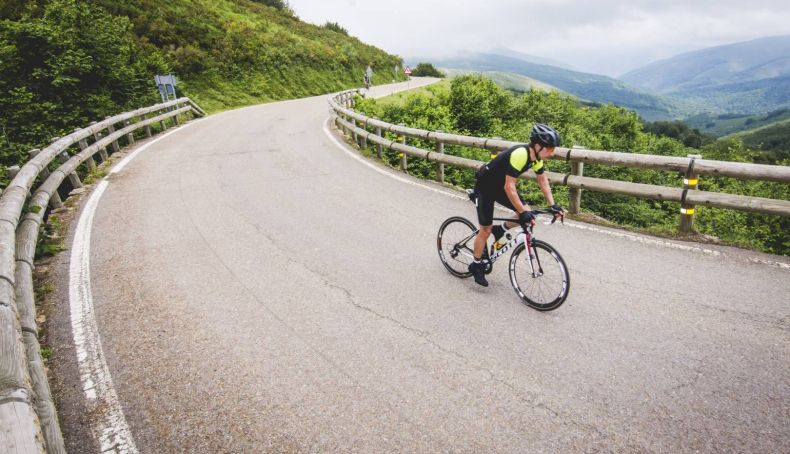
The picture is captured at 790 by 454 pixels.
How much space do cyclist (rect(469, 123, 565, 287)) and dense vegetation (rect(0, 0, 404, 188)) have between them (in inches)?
387

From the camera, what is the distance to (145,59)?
59.7ft

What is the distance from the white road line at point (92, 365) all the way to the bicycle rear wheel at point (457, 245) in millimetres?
3639

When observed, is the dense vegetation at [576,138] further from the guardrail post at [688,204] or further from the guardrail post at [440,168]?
the guardrail post at [440,168]

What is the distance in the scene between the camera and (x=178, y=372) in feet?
11.6

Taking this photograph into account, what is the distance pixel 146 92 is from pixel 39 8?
20.3 ft

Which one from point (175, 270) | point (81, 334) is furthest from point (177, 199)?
point (81, 334)

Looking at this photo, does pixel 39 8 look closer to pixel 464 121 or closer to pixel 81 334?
pixel 464 121

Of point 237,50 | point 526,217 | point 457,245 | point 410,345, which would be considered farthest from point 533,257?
point 237,50

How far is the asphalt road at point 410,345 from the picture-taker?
9.61ft

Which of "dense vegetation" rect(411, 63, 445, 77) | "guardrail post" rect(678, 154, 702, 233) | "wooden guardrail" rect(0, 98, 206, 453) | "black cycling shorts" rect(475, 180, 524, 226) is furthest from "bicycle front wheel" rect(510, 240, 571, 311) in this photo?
"dense vegetation" rect(411, 63, 445, 77)

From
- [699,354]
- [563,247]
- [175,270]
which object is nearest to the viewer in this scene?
[699,354]

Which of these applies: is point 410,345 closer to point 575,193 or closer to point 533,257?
point 533,257

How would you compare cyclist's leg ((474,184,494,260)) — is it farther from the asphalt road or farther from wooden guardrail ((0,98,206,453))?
wooden guardrail ((0,98,206,453))

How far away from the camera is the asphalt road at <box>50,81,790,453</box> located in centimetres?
293
